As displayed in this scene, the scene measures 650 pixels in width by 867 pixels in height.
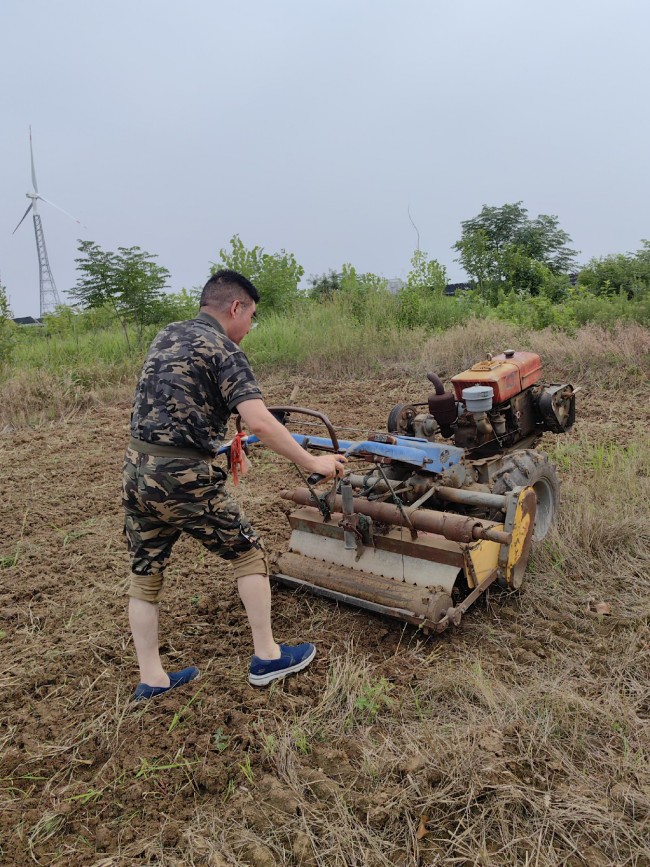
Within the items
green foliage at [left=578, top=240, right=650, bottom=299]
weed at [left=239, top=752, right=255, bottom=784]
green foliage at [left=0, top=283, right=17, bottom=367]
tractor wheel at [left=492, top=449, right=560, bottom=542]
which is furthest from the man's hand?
green foliage at [left=578, top=240, right=650, bottom=299]

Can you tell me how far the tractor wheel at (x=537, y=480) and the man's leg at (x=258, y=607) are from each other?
1494mm

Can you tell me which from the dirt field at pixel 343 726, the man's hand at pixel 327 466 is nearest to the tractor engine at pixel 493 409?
the dirt field at pixel 343 726

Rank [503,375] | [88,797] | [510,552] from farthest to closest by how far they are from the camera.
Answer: [503,375], [510,552], [88,797]

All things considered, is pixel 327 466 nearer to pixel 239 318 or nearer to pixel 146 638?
pixel 239 318

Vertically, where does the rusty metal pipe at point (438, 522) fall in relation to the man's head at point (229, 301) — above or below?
below

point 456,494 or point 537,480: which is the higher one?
point 456,494

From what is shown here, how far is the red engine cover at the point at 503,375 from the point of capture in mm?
4254

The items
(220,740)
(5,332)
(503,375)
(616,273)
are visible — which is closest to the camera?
(220,740)

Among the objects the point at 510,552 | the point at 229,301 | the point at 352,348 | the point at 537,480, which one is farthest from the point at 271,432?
the point at 352,348

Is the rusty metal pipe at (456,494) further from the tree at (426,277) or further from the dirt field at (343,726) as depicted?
the tree at (426,277)

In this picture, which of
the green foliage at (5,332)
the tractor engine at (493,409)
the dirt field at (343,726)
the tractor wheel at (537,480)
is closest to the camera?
the dirt field at (343,726)

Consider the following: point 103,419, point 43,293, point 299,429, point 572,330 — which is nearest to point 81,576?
point 299,429

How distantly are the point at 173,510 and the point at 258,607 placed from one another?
0.60 meters

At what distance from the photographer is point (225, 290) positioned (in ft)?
9.51
